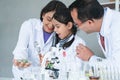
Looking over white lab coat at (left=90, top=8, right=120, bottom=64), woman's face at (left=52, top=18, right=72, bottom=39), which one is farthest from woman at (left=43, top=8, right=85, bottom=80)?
white lab coat at (left=90, top=8, right=120, bottom=64)

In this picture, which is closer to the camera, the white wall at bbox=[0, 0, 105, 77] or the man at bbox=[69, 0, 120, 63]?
the man at bbox=[69, 0, 120, 63]

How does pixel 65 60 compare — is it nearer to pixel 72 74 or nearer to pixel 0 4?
pixel 72 74

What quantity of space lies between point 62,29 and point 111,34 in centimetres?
35

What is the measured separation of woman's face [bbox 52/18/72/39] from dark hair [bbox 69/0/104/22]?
0.67 ft

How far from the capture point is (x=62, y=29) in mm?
1349

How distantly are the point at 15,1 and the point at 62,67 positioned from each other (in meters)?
1.65

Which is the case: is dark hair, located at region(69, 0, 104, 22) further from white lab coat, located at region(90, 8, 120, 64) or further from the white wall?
Answer: the white wall

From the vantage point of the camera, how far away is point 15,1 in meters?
2.52

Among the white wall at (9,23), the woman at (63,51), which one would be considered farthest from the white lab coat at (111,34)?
the white wall at (9,23)

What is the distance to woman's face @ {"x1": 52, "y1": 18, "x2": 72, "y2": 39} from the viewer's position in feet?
4.41

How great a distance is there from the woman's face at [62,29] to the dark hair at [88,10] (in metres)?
0.20

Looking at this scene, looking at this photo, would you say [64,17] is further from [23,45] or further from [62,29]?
[23,45]

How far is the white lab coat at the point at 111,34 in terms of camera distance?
1063 millimetres

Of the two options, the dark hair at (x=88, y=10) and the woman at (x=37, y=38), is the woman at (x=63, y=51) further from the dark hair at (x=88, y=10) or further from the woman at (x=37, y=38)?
the dark hair at (x=88, y=10)
